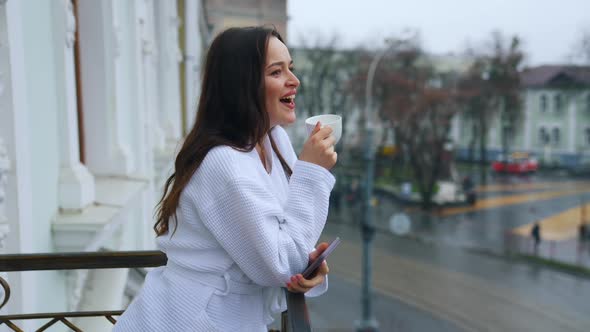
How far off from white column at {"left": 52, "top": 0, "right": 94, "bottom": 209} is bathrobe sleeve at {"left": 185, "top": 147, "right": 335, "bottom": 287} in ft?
7.05

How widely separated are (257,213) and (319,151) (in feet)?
0.88

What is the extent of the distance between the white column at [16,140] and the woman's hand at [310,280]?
1.66 meters

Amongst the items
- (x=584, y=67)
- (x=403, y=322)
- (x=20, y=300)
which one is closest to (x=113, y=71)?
(x=20, y=300)

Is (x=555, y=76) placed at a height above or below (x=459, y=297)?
above

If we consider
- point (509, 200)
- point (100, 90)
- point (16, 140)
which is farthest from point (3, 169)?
point (509, 200)

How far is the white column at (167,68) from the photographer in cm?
891

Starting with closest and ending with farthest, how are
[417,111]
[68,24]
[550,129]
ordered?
A: [68,24]
[417,111]
[550,129]

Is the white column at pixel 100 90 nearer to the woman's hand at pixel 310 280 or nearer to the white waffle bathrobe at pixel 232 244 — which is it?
the white waffle bathrobe at pixel 232 244

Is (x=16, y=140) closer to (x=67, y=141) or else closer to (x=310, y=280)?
(x=67, y=141)

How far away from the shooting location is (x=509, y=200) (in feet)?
121

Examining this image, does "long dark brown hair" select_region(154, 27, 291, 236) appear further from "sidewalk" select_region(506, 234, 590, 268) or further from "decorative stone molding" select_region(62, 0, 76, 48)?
"sidewalk" select_region(506, 234, 590, 268)

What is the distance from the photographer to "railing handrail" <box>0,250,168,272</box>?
7.24ft

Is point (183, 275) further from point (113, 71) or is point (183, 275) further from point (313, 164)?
point (113, 71)

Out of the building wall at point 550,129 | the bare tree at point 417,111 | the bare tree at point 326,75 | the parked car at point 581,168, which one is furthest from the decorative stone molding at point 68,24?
the parked car at point 581,168
